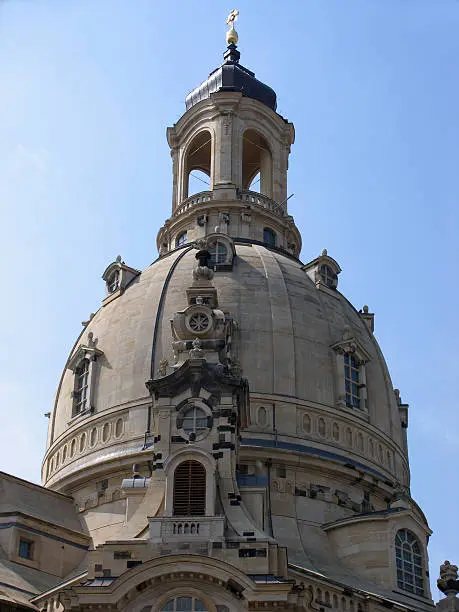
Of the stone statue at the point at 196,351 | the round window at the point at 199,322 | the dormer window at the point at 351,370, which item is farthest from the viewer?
the dormer window at the point at 351,370

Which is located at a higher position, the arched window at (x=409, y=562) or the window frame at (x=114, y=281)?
the window frame at (x=114, y=281)

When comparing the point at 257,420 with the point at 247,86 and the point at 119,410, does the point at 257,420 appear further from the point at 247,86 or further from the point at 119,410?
the point at 247,86

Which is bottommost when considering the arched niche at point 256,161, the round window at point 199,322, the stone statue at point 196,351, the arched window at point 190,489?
the arched window at point 190,489

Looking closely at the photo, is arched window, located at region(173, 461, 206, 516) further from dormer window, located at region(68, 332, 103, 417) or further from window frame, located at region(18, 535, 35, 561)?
dormer window, located at region(68, 332, 103, 417)

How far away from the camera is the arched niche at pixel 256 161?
64.2 m

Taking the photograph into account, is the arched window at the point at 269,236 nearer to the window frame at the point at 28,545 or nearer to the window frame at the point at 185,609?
the window frame at the point at 28,545

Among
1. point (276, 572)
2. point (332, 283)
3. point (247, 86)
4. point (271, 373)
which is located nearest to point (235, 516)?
point (276, 572)

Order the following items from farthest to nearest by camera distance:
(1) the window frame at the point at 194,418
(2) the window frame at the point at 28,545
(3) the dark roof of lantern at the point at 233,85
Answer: (3) the dark roof of lantern at the point at 233,85 < (2) the window frame at the point at 28,545 < (1) the window frame at the point at 194,418

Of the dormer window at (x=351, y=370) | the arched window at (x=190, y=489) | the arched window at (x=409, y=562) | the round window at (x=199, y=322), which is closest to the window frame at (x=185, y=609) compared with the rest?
the arched window at (x=190, y=489)

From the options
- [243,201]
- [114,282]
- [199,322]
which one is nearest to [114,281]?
[114,282]

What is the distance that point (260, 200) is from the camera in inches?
2394

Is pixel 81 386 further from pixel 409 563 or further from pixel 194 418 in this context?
pixel 409 563

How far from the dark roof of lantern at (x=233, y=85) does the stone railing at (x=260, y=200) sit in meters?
6.47

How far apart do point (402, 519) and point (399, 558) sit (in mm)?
1386
